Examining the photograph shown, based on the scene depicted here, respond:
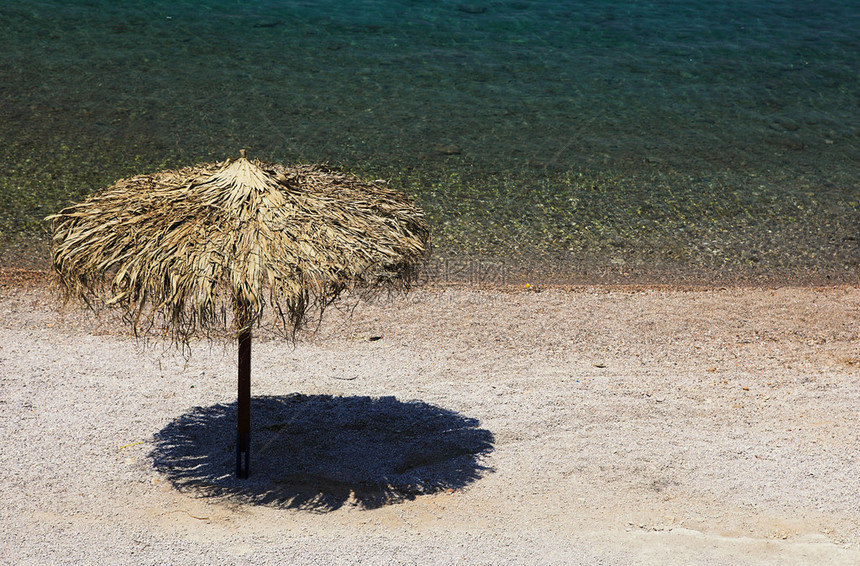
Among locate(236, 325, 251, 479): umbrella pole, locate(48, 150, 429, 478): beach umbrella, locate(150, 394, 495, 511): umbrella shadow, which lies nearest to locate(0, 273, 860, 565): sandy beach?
locate(150, 394, 495, 511): umbrella shadow

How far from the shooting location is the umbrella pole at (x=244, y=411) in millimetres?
5312

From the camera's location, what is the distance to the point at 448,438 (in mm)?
6141

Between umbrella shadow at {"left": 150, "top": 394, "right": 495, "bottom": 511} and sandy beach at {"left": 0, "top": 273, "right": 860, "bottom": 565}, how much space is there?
0.06ft

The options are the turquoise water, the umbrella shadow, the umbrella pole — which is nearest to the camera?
the umbrella pole

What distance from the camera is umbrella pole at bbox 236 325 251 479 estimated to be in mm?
5312

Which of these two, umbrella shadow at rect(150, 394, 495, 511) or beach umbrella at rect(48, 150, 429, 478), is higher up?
beach umbrella at rect(48, 150, 429, 478)

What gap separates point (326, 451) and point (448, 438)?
89cm

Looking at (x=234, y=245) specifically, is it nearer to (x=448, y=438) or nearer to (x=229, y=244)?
(x=229, y=244)

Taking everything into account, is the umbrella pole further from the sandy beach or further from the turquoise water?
the turquoise water

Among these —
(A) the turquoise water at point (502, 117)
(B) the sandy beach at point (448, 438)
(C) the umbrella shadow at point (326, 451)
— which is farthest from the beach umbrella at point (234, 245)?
(A) the turquoise water at point (502, 117)

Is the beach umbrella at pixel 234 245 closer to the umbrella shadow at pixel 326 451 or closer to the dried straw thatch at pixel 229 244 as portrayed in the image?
the dried straw thatch at pixel 229 244

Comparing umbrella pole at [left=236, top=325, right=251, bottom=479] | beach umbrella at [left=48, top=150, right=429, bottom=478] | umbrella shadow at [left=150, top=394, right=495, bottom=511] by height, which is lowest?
umbrella shadow at [left=150, top=394, right=495, bottom=511]

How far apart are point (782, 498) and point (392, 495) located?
256 centimetres

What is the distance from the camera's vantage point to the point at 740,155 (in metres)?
13.7
